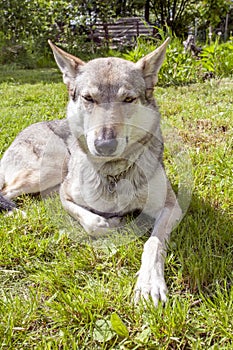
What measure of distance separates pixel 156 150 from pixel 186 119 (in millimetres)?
2164

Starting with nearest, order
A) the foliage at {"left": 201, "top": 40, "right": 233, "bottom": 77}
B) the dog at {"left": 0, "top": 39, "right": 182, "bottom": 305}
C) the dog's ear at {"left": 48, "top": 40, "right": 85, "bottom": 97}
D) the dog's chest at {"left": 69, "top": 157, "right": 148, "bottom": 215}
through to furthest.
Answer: the dog at {"left": 0, "top": 39, "right": 182, "bottom": 305} < the dog's chest at {"left": 69, "top": 157, "right": 148, "bottom": 215} < the dog's ear at {"left": 48, "top": 40, "right": 85, "bottom": 97} < the foliage at {"left": 201, "top": 40, "right": 233, "bottom": 77}

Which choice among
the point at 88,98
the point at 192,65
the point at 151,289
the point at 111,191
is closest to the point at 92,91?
the point at 88,98

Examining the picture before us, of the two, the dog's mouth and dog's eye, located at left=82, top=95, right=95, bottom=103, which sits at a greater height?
dog's eye, located at left=82, top=95, right=95, bottom=103

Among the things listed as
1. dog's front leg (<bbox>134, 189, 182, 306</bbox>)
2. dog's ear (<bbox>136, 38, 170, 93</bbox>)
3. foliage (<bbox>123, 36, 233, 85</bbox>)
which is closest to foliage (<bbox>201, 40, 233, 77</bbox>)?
foliage (<bbox>123, 36, 233, 85</bbox>)

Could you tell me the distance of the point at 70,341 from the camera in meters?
1.56

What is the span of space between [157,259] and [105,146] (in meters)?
0.73

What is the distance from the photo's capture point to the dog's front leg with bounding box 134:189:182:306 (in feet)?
5.71

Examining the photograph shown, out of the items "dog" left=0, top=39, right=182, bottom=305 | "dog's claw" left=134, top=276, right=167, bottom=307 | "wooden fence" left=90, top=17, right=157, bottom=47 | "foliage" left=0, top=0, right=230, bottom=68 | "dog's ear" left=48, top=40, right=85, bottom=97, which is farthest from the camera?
"wooden fence" left=90, top=17, right=157, bottom=47

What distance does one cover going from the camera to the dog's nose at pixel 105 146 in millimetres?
2098

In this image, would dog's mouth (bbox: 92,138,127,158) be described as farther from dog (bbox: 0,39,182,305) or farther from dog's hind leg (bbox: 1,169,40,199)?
dog's hind leg (bbox: 1,169,40,199)

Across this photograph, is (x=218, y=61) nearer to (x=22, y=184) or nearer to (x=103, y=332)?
(x=22, y=184)

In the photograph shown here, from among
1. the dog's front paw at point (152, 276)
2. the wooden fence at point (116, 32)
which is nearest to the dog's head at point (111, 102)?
the dog's front paw at point (152, 276)

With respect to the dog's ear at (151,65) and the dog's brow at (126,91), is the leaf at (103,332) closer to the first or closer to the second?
the dog's brow at (126,91)

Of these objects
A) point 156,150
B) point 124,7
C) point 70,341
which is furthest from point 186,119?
point 124,7
